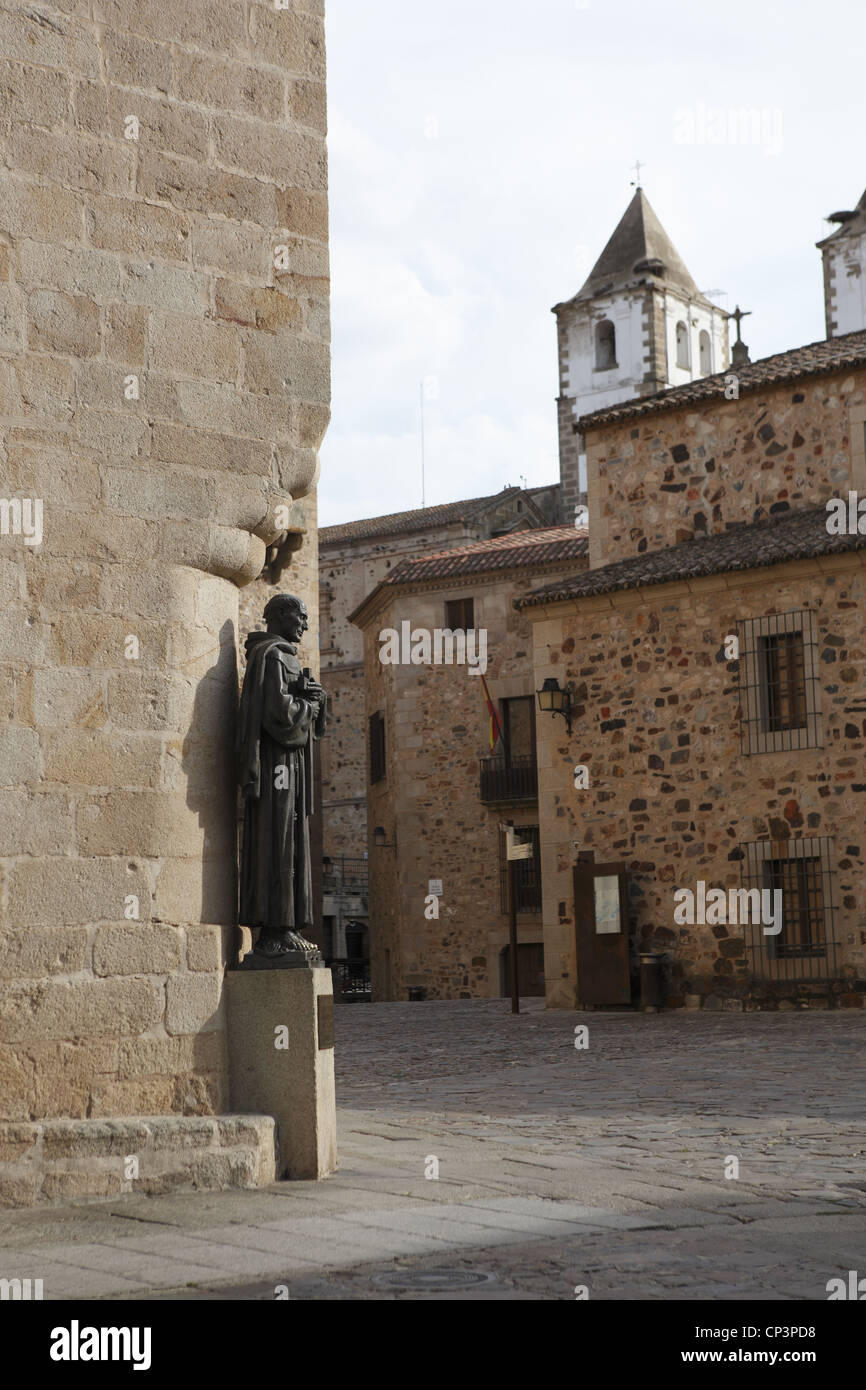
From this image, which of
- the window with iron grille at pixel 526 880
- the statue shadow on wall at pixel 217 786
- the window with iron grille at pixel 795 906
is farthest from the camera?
the window with iron grille at pixel 526 880

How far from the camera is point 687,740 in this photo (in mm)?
19641

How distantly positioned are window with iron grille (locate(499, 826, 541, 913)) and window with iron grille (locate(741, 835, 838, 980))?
11.4m

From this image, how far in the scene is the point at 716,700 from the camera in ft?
63.9

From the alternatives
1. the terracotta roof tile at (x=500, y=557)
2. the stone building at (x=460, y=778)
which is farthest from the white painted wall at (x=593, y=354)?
the stone building at (x=460, y=778)

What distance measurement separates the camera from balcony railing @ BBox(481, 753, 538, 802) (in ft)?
97.8

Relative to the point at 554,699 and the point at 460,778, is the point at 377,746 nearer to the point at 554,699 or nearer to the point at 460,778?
the point at 460,778

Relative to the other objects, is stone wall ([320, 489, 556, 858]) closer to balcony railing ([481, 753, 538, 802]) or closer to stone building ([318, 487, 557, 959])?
stone building ([318, 487, 557, 959])

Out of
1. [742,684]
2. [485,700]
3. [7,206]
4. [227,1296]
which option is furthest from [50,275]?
[485,700]

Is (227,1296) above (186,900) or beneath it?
beneath

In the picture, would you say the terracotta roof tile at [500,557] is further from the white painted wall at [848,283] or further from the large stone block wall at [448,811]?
the white painted wall at [848,283]

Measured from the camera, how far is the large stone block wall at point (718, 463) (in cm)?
2020

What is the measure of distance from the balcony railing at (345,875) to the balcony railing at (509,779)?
12.2 metres
